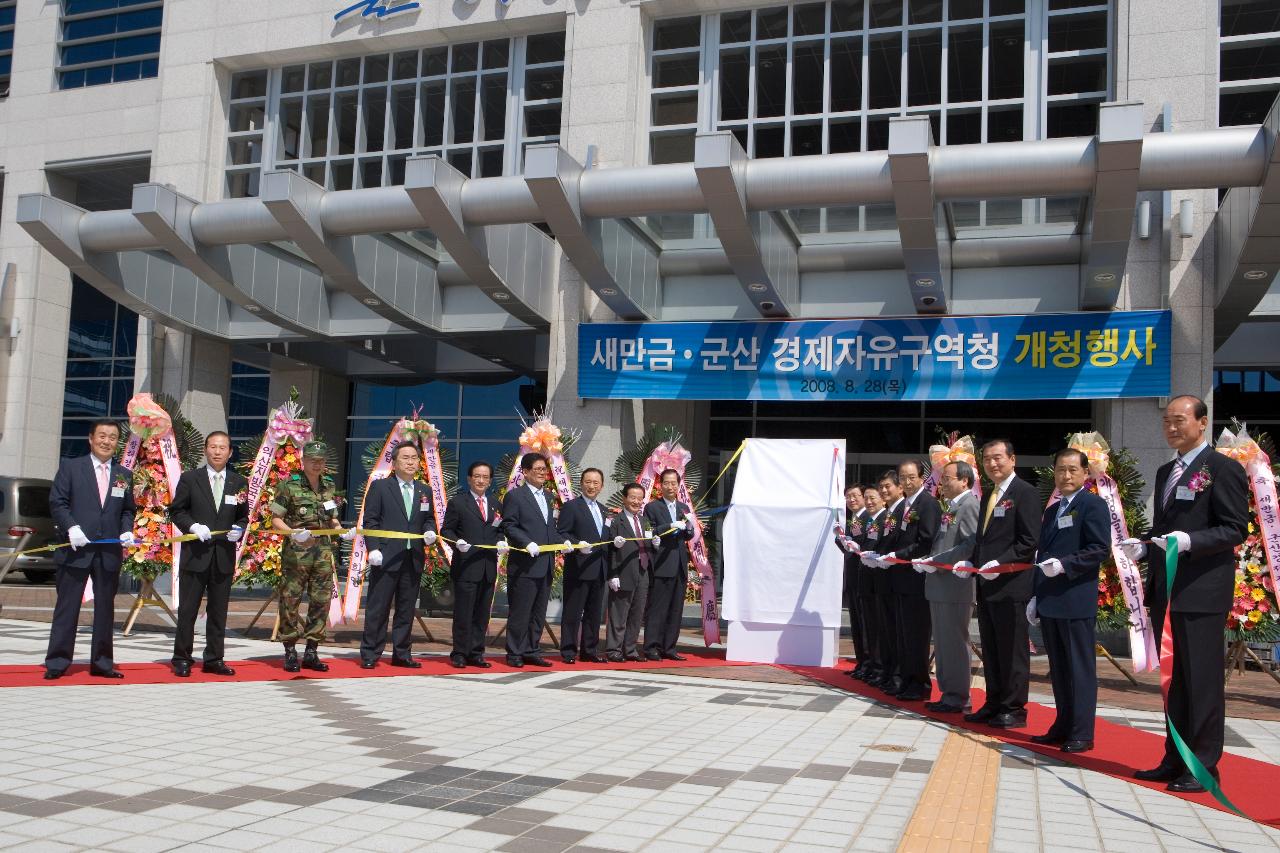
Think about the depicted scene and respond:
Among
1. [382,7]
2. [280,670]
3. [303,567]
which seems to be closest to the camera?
[303,567]

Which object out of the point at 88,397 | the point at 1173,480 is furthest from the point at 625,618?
the point at 88,397

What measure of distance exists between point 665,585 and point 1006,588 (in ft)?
14.3

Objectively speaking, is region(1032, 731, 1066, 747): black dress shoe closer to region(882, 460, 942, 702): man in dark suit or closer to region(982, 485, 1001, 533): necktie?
region(982, 485, 1001, 533): necktie

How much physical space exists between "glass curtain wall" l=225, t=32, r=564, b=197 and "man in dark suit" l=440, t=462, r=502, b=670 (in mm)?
9924

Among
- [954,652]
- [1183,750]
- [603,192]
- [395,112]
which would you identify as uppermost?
[395,112]

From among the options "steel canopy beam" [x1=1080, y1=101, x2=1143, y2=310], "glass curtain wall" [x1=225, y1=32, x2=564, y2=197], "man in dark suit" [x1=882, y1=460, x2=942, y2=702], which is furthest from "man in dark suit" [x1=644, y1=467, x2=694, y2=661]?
"glass curtain wall" [x1=225, y1=32, x2=564, y2=197]

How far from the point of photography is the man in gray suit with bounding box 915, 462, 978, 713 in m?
7.72

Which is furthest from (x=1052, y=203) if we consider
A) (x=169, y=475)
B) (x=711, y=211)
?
(x=169, y=475)

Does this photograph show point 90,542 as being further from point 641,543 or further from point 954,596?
point 954,596

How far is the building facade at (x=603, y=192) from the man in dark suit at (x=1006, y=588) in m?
4.24

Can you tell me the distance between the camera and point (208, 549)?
8453 mm

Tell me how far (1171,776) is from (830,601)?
4616 millimetres

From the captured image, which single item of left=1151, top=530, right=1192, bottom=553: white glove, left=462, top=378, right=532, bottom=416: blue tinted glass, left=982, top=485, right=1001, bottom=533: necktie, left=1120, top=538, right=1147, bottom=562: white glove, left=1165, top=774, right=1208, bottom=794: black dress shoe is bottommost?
left=1165, top=774, right=1208, bottom=794: black dress shoe

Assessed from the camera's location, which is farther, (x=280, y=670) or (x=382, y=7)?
(x=382, y=7)
